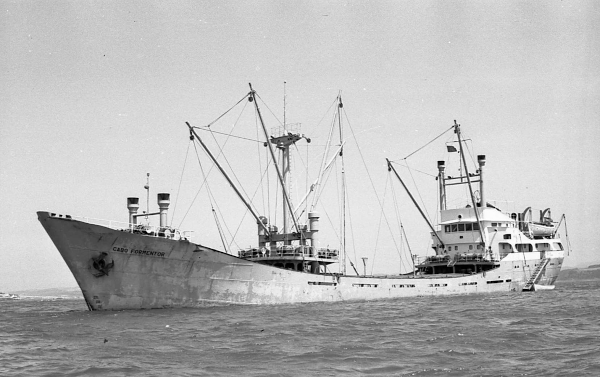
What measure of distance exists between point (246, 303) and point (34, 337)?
47.8 feet

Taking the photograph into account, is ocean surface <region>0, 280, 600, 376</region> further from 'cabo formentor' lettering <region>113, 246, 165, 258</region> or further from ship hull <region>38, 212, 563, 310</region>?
'cabo formentor' lettering <region>113, 246, 165, 258</region>

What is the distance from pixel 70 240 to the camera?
35938mm

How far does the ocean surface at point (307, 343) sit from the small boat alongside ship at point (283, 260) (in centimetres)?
224

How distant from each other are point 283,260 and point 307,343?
2117cm

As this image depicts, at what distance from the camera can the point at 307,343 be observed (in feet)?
78.6

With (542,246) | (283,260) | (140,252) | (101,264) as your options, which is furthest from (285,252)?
(542,246)

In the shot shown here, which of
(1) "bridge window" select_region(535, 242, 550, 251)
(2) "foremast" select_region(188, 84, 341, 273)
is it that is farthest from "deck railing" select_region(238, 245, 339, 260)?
(1) "bridge window" select_region(535, 242, 550, 251)

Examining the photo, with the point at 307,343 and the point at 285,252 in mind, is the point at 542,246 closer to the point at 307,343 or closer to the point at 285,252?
the point at 285,252

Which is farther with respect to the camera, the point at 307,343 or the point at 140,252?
the point at 140,252

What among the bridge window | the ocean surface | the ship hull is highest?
the bridge window

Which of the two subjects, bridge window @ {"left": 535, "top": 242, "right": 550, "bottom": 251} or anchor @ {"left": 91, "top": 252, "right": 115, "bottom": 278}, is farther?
bridge window @ {"left": 535, "top": 242, "right": 550, "bottom": 251}

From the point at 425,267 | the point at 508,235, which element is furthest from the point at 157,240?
the point at 508,235

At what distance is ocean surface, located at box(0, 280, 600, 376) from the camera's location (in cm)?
1902

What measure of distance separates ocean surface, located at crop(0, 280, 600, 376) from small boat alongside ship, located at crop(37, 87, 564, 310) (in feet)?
7.36
